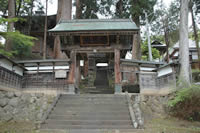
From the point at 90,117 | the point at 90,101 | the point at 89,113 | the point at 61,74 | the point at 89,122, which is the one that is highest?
the point at 61,74

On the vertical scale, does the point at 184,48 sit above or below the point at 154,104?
above

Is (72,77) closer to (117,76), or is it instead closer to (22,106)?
(117,76)

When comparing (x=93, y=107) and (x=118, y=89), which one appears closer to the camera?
(x=93, y=107)

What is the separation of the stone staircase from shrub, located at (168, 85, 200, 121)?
2.53 m

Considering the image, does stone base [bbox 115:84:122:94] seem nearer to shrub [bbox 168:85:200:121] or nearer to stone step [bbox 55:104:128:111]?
stone step [bbox 55:104:128:111]

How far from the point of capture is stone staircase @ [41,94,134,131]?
22.4ft

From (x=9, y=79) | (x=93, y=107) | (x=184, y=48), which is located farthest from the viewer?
(x=184, y=48)

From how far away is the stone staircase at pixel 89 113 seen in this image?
22.4 feet

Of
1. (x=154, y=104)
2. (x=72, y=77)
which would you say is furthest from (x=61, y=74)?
(x=154, y=104)

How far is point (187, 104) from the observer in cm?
844

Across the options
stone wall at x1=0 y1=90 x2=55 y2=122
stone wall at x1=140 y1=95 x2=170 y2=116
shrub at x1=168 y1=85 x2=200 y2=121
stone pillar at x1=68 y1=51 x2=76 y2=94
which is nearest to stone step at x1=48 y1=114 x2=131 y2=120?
stone wall at x1=0 y1=90 x2=55 y2=122

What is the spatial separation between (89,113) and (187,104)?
4.71 metres

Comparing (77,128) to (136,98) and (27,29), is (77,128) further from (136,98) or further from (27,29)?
(27,29)

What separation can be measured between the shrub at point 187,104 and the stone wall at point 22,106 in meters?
6.52
